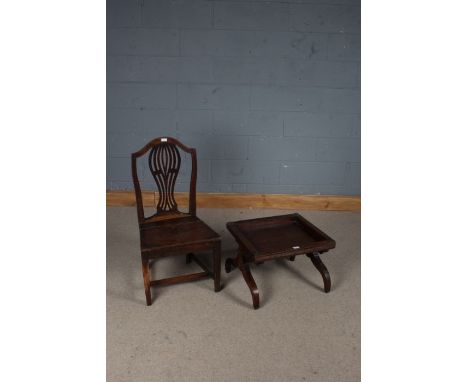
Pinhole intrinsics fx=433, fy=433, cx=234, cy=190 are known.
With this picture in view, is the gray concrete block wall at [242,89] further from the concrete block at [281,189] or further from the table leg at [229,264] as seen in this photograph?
the table leg at [229,264]

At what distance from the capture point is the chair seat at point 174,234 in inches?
94.0

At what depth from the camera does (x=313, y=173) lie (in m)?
3.81

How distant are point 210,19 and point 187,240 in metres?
1.96

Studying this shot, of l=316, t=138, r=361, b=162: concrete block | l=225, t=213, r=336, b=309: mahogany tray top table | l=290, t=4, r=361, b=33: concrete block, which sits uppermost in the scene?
l=290, t=4, r=361, b=33: concrete block

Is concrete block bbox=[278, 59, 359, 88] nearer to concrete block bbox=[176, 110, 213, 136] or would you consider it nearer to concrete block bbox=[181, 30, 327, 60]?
concrete block bbox=[181, 30, 327, 60]

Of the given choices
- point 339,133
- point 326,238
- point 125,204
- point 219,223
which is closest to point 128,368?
point 326,238

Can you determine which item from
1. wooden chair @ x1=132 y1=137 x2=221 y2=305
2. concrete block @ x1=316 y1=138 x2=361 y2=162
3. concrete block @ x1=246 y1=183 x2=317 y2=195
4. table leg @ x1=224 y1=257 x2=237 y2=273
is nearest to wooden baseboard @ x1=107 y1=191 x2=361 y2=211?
concrete block @ x1=246 y1=183 x2=317 y2=195

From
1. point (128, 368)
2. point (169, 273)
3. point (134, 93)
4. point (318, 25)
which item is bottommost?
point (128, 368)

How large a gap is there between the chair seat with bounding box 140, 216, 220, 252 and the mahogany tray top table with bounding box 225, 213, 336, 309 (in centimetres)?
20

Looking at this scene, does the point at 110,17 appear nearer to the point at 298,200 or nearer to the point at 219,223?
the point at 219,223

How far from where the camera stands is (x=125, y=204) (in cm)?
384

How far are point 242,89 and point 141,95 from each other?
852 mm

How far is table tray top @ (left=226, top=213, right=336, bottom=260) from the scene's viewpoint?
2400 millimetres

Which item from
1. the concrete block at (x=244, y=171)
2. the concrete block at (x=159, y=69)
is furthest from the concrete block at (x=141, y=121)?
the concrete block at (x=244, y=171)
